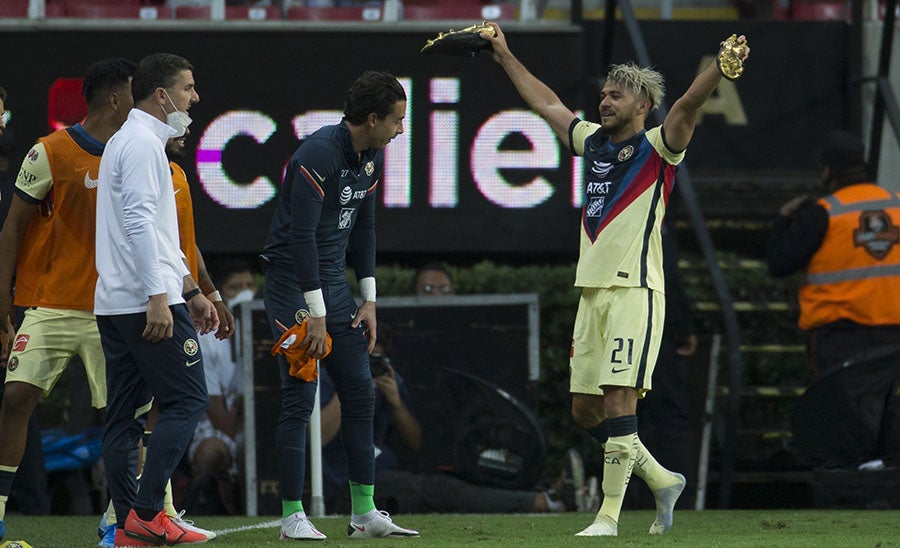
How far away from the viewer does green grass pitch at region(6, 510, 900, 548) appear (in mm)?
6895

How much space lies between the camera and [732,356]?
10.1 m

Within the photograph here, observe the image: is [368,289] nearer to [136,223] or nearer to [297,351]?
[297,351]

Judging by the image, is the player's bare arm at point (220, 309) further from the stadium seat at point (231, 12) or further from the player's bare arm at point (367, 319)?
the stadium seat at point (231, 12)

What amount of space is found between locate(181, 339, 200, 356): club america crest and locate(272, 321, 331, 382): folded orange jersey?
49cm

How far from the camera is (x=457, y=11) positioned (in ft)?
40.3

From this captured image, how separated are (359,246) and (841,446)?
3873mm

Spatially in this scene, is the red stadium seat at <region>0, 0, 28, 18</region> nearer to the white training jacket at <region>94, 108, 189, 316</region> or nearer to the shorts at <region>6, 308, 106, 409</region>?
the shorts at <region>6, 308, 106, 409</region>

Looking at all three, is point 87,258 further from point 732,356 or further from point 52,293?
point 732,356

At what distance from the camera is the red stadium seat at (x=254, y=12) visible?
11847 mm

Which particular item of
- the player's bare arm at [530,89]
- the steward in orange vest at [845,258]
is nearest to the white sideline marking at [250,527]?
the player's bare arm at [530,89]

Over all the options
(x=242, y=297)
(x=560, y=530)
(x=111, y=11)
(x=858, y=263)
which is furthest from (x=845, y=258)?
(x=111, y=11)

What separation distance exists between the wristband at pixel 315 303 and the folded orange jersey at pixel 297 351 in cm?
8

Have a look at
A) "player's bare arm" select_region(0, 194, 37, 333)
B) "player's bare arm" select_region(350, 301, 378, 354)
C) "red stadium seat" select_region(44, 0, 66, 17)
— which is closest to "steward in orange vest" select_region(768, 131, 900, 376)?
"player's bare arm" select_region(350, 301, 378, 354)

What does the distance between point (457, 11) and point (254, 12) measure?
1.57 meters
